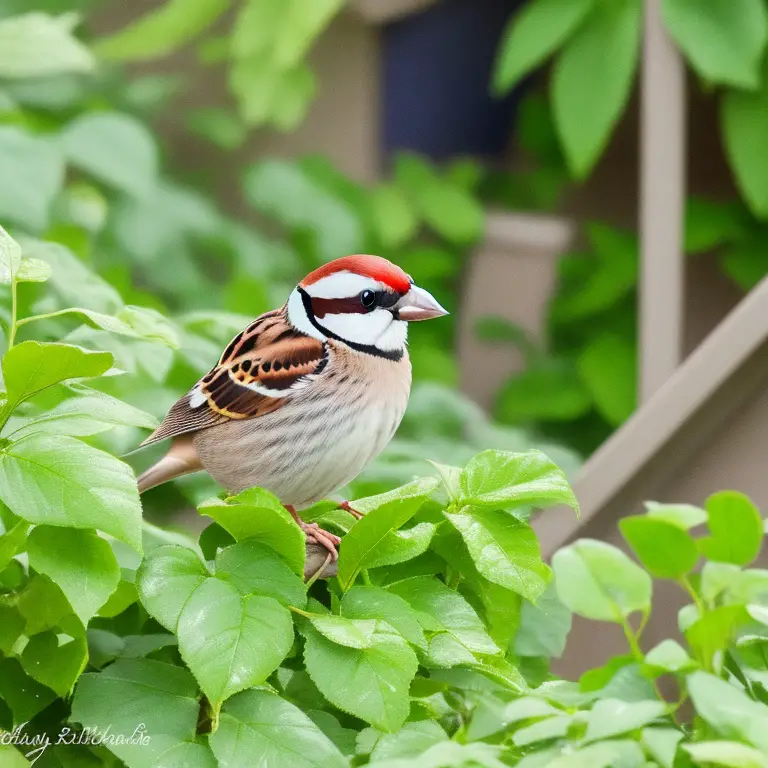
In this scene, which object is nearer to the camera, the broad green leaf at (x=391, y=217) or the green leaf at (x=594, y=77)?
the green leaf at (x=594, y=77)

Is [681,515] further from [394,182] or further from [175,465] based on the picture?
[394,182]

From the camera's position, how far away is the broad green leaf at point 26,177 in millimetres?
1276

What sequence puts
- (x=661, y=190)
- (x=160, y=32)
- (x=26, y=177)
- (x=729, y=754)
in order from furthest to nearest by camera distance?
(x=160, y=32)
(x=661, y=190)
(x=26, y=177)
(x=729, y=754)

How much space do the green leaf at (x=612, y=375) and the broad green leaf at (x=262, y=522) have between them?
6.26 ft

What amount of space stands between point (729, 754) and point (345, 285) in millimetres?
408

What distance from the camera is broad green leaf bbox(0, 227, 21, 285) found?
1.97 ft

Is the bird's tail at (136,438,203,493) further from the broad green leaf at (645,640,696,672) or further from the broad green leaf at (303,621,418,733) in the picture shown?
the broad green leaf at (645,640,696,672)

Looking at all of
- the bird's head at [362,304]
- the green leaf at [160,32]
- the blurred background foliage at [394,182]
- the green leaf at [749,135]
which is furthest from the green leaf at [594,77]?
the bird's head at [362,304]

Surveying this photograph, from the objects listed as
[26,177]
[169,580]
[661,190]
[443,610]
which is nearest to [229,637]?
[169,580]

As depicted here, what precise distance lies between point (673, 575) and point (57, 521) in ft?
0.93

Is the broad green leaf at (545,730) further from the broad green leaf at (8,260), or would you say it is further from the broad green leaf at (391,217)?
the broad green leaf at (391,217)

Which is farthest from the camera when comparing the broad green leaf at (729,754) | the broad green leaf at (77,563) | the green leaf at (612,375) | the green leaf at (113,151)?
A: the green leaf at (612,375)

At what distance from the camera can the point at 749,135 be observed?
2.29m

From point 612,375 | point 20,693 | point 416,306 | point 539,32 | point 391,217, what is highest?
point 539,32
